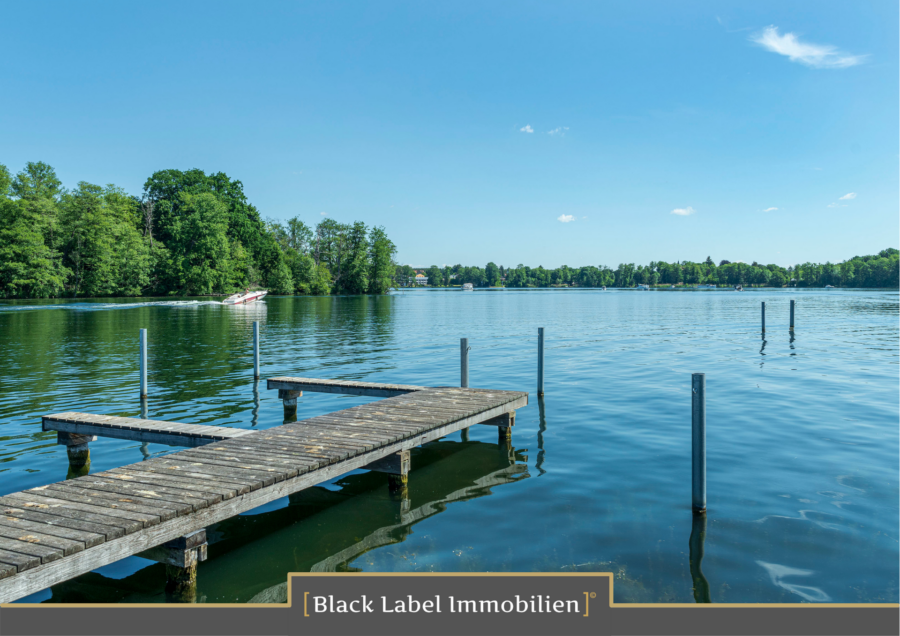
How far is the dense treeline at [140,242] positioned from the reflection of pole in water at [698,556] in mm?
80355

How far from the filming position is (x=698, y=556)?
5969 millimetres

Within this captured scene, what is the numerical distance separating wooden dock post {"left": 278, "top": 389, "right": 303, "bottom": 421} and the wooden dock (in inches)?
144

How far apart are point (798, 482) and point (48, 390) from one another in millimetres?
17029

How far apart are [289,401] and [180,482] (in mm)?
7393

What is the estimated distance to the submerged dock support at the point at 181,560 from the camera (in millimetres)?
5184

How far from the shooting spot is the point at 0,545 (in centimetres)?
439

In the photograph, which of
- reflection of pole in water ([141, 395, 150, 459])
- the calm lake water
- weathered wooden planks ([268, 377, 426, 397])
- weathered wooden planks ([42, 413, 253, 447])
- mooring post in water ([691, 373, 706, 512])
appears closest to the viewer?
the calm lake water

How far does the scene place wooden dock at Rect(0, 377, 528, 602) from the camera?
4.46m

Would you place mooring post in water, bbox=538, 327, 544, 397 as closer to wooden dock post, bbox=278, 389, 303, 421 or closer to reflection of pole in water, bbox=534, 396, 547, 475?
reflection of pole in water, bbox=534, 396, 547, 475

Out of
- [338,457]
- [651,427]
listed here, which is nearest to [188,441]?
[338,457]

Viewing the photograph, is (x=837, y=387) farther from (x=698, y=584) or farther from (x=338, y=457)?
(x=338, y=457)

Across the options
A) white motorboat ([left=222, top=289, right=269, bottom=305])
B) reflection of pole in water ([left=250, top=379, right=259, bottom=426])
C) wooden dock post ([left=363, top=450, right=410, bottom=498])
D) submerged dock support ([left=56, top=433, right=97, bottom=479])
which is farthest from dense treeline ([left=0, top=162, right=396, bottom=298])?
wooden dock post ([left=363, top=450, right=410, bottom=498])

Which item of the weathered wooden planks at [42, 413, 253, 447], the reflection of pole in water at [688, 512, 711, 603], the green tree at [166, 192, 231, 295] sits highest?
the green tree at [166, 192, 231, 295]

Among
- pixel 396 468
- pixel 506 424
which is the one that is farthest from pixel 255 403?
pixel 396 468
